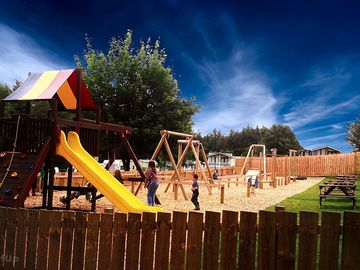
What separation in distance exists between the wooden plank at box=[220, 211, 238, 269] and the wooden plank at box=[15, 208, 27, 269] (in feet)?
8.80

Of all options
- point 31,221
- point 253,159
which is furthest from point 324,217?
point 253,159

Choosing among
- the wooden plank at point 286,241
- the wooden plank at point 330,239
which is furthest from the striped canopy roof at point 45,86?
the wooden plank at point 330,239

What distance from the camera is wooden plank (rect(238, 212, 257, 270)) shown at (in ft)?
13.2

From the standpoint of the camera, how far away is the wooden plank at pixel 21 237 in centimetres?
490

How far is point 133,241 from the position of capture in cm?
443

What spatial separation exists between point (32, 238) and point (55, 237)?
0.37 m

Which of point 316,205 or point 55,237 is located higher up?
point 55,237

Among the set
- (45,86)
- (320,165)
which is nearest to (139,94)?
(45,86)

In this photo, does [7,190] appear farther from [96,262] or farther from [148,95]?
[148,95]

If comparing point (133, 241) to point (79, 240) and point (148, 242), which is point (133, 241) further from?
point (79, 240)

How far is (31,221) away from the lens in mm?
4859

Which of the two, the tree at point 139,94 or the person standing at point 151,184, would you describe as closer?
the person standing at point 151,184

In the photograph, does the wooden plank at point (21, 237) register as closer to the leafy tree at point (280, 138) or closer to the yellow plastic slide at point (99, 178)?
the yellow plastic slide at point (99, 178)

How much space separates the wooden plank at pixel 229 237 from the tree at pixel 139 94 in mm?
26126
